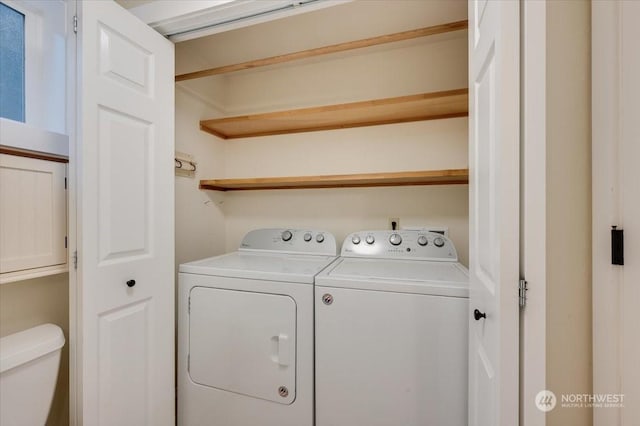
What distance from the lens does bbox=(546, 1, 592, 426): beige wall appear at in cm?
75

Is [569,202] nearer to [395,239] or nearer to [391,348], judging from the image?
[391,348]

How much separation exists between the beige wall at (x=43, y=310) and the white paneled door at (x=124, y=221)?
22 cm

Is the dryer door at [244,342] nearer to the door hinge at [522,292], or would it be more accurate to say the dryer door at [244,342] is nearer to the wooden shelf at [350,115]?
the door hinge at [522,292]

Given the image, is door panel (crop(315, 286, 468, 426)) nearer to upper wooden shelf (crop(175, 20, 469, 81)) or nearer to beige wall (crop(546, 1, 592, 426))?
beige wall (crop(546, 1, 592, 426))

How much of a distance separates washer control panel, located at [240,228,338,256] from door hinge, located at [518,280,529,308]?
1.28 m

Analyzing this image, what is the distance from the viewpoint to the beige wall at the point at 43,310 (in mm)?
1024

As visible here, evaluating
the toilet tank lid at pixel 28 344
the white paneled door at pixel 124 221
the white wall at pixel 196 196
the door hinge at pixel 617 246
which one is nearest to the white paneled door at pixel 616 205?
the door hinge at pixel 617 246

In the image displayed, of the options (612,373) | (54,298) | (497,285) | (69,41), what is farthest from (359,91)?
(54,298)

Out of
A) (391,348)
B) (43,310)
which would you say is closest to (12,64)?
(43,310)

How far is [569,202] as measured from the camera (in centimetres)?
76

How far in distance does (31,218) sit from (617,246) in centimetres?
184

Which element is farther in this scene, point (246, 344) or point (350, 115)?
point (350, 115)

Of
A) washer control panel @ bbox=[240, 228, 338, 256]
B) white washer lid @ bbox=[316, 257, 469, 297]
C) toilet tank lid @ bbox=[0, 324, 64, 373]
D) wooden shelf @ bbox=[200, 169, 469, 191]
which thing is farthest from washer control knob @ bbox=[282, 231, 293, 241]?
toilet tank lid @ bbox=[0, 324, 64, 373]

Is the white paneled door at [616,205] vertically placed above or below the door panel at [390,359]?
above
